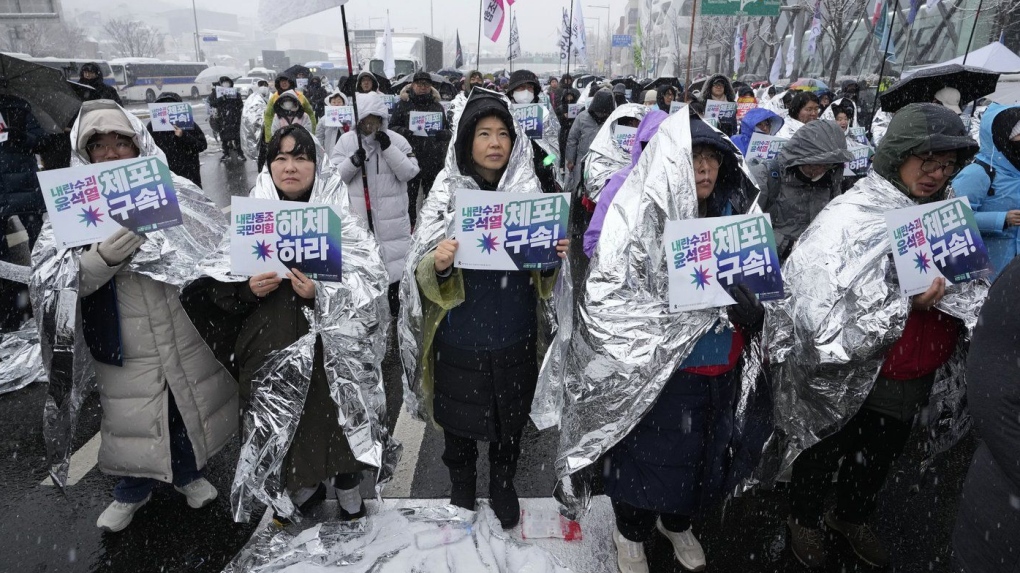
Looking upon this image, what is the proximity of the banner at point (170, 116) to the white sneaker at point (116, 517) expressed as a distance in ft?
18.0

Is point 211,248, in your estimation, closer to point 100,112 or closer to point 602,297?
point 100,112

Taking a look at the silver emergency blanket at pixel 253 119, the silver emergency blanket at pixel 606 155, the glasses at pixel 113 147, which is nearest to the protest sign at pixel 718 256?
the glasses at pixel 113 147

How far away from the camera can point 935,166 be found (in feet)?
8.11

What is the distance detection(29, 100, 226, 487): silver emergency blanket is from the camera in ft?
8.56

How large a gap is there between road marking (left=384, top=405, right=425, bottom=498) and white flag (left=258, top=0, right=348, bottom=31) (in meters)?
2.35

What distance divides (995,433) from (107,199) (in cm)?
307

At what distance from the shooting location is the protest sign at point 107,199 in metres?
2.45

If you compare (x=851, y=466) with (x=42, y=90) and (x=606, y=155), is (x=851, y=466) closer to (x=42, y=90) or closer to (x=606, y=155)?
(x=606, y=155)

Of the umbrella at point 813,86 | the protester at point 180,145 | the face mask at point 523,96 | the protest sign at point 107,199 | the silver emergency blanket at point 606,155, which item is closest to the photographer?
the protest sign at point 107,199

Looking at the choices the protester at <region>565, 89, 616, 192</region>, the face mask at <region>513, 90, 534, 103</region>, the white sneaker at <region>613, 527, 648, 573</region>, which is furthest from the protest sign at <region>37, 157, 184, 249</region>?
the face mask at <region>513, 90, 534, 103</region>

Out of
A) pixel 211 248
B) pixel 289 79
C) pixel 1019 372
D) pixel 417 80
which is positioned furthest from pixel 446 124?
pixel 1019 372

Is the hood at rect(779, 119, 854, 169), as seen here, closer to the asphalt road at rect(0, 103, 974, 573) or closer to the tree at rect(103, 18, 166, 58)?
the asphalt road at rect(0, 103, 974, 573)

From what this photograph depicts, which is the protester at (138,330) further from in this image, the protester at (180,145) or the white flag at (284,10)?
the protester at (180,145)

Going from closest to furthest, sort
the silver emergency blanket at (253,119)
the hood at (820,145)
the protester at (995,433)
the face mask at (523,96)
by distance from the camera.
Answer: the protester at (995,433), the hood at (820,145), the face mask at (523,96), the silver emergency blanket at (253,119)
